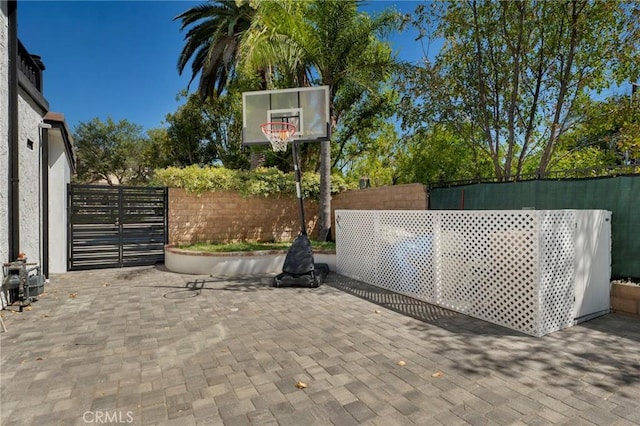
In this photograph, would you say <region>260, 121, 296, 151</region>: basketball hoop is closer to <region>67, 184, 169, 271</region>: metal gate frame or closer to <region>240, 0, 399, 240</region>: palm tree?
<region>240, 0, 399, 240</region>: palm tree

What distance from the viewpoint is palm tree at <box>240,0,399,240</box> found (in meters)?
8.52

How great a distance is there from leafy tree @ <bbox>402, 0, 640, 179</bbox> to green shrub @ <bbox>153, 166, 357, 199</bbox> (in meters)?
3.87

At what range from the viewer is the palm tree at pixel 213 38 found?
12.4 meters

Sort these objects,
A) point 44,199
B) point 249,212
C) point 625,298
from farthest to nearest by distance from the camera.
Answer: point 249,212 < point 44,199 < point 625,298

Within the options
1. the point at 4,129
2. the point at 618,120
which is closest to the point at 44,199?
the point at 4,129

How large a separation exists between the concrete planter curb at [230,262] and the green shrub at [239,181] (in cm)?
219

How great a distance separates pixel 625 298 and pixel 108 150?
114 ft

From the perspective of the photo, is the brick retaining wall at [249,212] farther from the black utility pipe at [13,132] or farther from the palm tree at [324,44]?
the black utility pipe at [13,132]

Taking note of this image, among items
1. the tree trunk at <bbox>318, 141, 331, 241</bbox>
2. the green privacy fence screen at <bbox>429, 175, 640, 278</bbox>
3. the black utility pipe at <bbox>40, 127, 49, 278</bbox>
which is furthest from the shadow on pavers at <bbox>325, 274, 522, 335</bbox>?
the black utility pipe at <bbox>40, 127, 49, 278</bbox>

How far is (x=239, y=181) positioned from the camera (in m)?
10.5

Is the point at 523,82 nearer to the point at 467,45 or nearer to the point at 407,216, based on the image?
the point at 467,45

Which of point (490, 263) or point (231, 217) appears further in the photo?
point (231, 217)

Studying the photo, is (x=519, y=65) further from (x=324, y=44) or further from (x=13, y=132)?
(x=13, y=132)

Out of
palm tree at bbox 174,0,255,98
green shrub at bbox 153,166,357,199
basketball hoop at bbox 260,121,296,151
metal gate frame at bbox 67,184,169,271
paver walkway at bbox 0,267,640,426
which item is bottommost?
→ paver walkway at bbox 0,267,640,426
